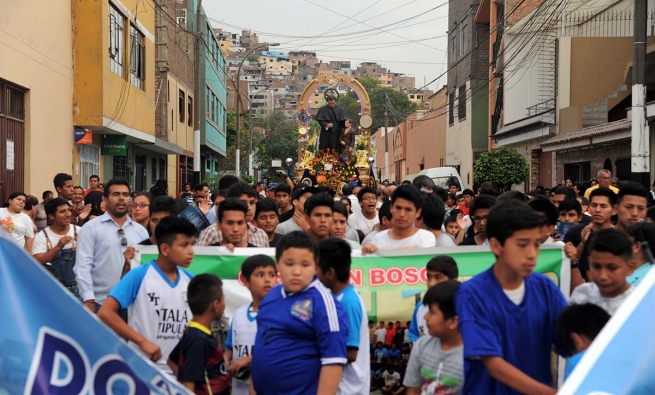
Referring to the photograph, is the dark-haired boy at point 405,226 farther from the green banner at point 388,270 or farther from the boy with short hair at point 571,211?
the boy with short hair at point 571,211

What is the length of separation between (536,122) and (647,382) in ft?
95.2

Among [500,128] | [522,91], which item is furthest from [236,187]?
[500,128]

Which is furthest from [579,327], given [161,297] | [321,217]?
[321,217]

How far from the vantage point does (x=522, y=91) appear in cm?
3544

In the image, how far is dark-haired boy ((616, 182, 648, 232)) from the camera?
7.24 m

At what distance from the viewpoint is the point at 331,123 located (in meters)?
23.2

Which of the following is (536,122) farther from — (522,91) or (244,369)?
(244,369)

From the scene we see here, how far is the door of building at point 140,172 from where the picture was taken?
31.9 m

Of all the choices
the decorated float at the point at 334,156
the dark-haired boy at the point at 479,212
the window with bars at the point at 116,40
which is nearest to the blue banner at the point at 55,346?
the dark-haired boy at the point at 479,212

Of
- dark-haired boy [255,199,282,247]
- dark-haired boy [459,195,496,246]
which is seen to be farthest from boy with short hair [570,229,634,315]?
dark-haired boy [255,199,282,247]

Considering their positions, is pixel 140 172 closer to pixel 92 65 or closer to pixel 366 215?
pixel 92 65

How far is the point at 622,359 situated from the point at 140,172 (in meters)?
30.5

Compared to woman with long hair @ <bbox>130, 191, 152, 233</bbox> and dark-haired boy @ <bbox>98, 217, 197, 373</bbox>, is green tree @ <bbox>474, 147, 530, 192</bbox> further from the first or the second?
dark-haired boy @ <bbox>98, 217, 197, 373</bbox>

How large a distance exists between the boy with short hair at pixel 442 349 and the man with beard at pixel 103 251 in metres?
3.24
